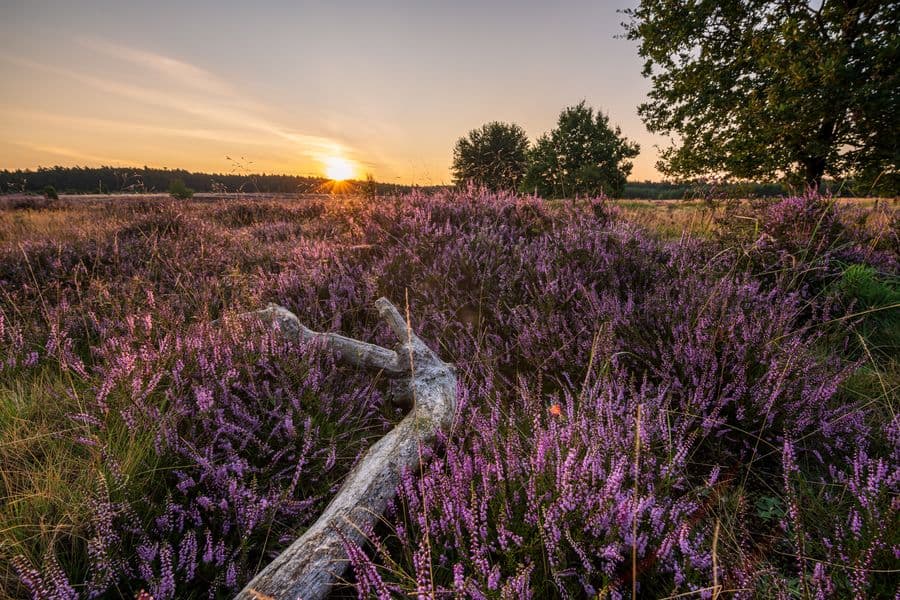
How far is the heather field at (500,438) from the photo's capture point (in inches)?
45.5

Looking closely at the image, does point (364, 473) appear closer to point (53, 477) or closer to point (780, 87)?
point (53, 477)

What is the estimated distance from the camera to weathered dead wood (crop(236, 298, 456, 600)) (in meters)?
1.15

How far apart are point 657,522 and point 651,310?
1513 millimetres

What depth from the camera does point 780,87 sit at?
9.85 metres

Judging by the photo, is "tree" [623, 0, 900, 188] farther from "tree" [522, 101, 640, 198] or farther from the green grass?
"tree" [522, 101, 640, 198]

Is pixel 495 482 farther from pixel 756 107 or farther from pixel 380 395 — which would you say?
pixel 756 107

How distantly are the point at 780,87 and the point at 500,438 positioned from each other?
13.2m

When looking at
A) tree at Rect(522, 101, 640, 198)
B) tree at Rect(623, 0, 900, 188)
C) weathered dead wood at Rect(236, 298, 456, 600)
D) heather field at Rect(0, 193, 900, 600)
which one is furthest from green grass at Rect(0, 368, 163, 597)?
tree at Rect(522, 101, 640, 198)

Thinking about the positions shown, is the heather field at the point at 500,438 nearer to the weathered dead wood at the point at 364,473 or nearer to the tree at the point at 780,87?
the weathered dead wood at the point at 364,473

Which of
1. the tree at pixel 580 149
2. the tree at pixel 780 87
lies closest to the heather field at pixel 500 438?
the tree at pixel 780 87

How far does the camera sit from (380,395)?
7.40 feet

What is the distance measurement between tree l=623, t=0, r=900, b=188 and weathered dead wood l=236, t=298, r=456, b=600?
11.9 metres

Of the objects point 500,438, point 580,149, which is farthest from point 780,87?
point 580,149

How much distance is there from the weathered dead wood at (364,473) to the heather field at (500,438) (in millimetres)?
95
